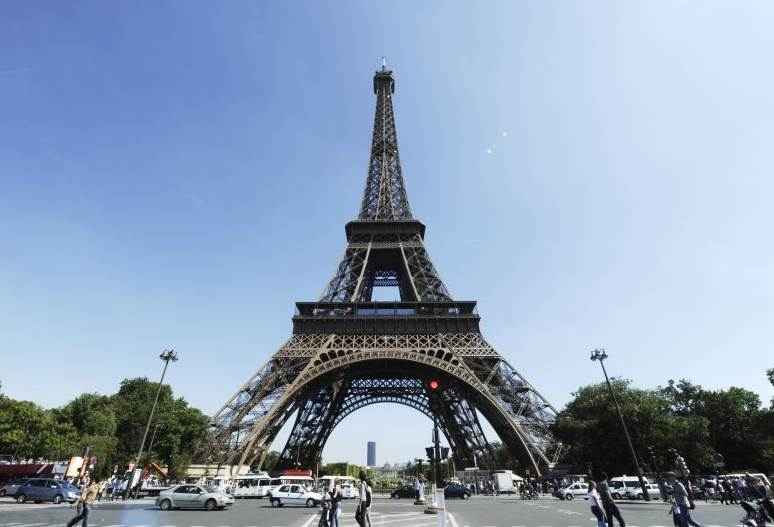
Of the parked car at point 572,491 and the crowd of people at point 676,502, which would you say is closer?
the crowd of people at point 676,502

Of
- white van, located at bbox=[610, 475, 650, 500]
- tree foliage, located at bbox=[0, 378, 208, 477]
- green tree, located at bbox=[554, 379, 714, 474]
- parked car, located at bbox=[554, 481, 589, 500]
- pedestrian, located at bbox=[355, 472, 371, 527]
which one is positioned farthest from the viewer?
tree foliage, located at bbox=[0, 378, 208, 477]

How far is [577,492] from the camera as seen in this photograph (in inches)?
1612

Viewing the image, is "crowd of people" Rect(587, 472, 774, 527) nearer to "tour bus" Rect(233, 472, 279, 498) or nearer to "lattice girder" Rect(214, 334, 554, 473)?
"lattice girder" Rect(214, 334, 554, 473)

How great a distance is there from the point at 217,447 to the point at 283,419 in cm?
693

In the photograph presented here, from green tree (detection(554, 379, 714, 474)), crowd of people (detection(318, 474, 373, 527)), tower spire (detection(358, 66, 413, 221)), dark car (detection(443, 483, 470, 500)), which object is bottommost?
crowd of people (detection(318, 474, 373, 527))

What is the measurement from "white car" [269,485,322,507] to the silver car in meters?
4.33

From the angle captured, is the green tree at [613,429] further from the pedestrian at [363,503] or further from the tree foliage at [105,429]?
the tree foliage at [105,429]

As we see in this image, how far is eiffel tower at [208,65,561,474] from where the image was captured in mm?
43219

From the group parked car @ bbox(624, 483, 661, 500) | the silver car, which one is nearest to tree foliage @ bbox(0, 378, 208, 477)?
the silver car

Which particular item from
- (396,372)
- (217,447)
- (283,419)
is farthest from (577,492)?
(217,447)

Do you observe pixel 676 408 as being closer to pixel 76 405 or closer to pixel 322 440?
pixel 322 440

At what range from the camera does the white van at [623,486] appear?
127ft

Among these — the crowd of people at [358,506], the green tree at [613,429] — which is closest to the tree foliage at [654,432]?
the green tree at [613,429]

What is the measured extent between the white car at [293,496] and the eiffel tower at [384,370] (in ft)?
32.5
